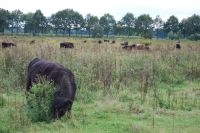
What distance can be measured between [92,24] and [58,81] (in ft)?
274

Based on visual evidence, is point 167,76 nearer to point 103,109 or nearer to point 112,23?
point 103,109

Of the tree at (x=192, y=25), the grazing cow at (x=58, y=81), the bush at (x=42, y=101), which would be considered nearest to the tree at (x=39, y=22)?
the tree at (x=192, y=25)

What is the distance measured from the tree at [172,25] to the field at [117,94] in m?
67.4

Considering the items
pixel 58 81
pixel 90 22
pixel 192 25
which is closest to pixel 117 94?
pixel 58 81

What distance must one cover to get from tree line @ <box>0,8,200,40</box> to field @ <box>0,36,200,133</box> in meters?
63.5

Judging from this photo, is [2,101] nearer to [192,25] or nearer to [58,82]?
[58,82]

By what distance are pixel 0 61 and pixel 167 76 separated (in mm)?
6877

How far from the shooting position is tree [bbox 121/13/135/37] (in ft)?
307

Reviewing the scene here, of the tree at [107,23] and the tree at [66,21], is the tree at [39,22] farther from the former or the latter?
the tree at [107,23]

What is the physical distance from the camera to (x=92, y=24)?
93.1m

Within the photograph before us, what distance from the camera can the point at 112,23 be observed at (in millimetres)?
97375

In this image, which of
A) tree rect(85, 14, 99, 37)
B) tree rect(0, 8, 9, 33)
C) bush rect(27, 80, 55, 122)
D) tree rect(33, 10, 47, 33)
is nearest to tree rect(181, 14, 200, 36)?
tree rect(85, 14, 99, 37)

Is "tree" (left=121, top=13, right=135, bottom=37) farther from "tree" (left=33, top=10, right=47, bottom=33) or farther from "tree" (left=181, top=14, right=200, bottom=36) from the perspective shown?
"tree" (left=33, top=10, right=47, bottom=33)

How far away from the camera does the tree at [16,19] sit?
295ft
